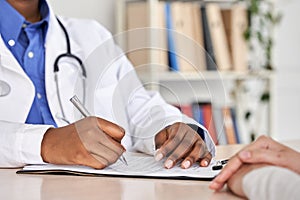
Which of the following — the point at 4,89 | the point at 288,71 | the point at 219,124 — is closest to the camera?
the point at 4,89

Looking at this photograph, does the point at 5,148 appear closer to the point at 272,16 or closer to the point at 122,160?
the point at 122,160

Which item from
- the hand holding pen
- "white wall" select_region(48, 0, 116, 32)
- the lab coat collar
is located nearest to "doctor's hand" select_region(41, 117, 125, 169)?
the hand holding pen

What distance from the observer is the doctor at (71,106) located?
113 cm

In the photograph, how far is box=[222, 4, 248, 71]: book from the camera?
3.04 m

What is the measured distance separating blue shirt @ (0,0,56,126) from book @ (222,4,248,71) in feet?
4.86

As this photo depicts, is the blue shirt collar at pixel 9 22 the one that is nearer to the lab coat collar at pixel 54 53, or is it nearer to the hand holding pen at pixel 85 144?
the lab coat collar at pixel 54 53

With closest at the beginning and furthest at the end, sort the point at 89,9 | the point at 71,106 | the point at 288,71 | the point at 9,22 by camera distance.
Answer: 1. the point at 71,106
2. the point at 9,22
3. the point at 89,9
4. the point at 288,71

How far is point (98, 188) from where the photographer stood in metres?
1.00

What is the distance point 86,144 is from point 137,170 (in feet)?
0.38

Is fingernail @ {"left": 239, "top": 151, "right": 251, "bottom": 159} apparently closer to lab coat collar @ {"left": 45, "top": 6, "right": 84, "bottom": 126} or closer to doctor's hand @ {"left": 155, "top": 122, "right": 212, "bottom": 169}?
doctor's hand @ {"left": 155, "top": 122, "right": 212, "bottom": 169}

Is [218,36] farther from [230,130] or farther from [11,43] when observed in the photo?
[11,43]

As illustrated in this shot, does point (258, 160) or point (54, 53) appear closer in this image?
point (258, 160)

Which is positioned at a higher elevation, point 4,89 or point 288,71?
point 4,89

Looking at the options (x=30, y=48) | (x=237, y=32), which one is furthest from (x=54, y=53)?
(x=237, y=32)
